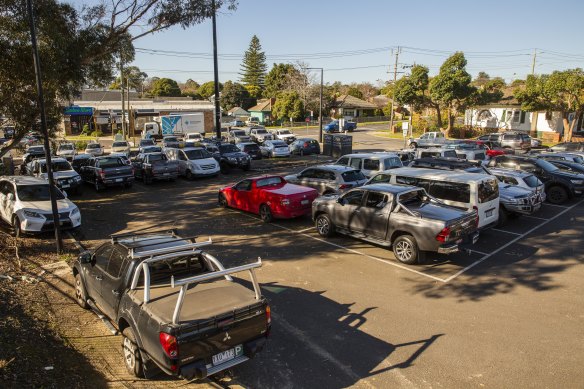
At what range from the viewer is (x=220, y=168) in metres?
25.1

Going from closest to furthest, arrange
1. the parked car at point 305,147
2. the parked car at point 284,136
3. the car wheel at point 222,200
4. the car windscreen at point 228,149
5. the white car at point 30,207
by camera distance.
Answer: the white car at point 30,207, the car wheel at point 222,200, the car windscreen at point 228,149, the parked car at point 305,147, the parked car at point 284,136

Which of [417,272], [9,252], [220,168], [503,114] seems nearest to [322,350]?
[417,272]

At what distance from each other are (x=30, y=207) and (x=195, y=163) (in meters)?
10.9

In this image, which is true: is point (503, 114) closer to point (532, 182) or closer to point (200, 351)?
point (532, 182)

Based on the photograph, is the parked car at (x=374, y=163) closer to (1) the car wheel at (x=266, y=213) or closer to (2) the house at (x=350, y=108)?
(1) the car wheel at (x=266, y=213)

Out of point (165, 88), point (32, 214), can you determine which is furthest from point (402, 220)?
point (165, 88)

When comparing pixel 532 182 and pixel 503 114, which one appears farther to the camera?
pixel 503 114

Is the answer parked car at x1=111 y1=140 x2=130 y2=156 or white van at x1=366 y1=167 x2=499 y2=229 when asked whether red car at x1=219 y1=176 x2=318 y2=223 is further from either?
parked car at x1=111 y1=140 x2=130 y2=156

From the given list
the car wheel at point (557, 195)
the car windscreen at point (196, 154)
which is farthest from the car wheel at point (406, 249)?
the car windscreen at point (196, 154)

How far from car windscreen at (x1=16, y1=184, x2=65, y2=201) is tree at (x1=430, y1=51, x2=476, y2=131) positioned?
131ft

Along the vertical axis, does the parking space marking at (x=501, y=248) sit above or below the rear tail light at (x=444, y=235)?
below

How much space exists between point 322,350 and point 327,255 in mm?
4512

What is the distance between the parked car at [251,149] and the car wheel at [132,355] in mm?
25296

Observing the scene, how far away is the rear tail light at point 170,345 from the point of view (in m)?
4.80
